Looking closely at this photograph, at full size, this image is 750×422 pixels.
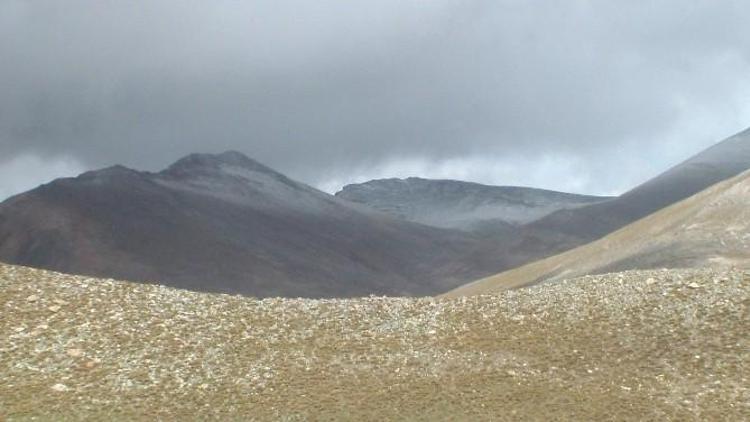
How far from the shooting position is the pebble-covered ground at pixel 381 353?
110 feet

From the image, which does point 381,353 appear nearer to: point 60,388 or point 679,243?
point 60,388

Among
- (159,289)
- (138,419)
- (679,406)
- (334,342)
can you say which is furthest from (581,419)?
(159,289)

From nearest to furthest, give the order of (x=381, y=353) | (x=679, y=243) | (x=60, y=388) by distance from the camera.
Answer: (x=60, y=388), (x=381, y=353), (x=679, y=243)

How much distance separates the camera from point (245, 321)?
4259 centimetres

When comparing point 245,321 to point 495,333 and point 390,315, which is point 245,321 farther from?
point 495,333

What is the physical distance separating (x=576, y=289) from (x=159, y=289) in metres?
19.0

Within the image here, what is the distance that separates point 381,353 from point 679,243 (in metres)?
103

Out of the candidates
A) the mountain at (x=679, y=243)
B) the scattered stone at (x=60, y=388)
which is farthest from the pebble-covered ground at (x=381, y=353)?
the mountain at (x=679, y=243)

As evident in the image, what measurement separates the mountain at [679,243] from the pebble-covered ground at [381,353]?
67.1 m

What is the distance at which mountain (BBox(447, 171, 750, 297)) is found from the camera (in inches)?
4936

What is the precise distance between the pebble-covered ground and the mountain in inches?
2640

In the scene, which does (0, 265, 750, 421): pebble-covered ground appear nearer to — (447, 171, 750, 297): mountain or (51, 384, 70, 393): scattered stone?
(51, 384, 70, 393): scattered stone

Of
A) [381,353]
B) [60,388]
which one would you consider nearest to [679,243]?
[381,353]

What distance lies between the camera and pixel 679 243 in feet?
439
